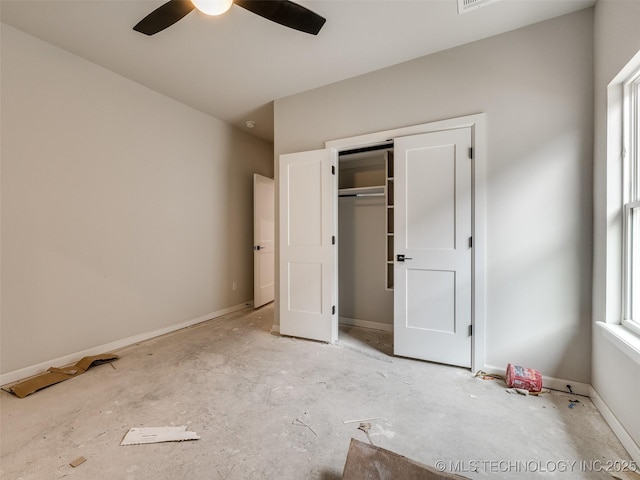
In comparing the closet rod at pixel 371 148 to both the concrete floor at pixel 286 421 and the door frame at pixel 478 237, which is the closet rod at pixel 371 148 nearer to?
the door frame at pixel 478 237

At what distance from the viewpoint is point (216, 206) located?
4.08 meters

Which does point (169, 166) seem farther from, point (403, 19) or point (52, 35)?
point (403, 19)

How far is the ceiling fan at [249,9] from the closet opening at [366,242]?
1.65 metres

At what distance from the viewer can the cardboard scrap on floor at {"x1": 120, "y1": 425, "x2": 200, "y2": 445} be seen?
1.58 meters

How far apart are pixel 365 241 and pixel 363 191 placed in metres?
0.65

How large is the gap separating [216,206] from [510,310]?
3722 mm

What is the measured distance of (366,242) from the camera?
3.66 m

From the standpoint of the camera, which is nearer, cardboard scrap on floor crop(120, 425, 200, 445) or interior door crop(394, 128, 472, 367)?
cardboard scrap on floor crop(120, 425, 200, 445)

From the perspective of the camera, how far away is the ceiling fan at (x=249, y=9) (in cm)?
159

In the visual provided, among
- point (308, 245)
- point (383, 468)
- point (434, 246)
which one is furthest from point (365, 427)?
Answer: point (308, 245)

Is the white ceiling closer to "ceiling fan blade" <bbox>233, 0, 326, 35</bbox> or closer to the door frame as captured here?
"ceiling fan blade" <bbox>233, 0, 326, 35</bbox>

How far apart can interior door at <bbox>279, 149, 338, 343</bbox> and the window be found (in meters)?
2.19

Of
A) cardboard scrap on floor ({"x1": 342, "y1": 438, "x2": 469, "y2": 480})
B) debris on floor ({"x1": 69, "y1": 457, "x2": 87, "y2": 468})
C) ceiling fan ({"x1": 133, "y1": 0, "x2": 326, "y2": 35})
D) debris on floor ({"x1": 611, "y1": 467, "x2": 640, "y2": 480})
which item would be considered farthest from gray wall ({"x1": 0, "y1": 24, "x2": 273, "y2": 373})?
debris on floor ({"x1": 611, "y1": 467, "x2": 640, "y2": 480})

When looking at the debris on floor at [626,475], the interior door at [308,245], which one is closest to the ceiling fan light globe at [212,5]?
the interior door at [308,245]
